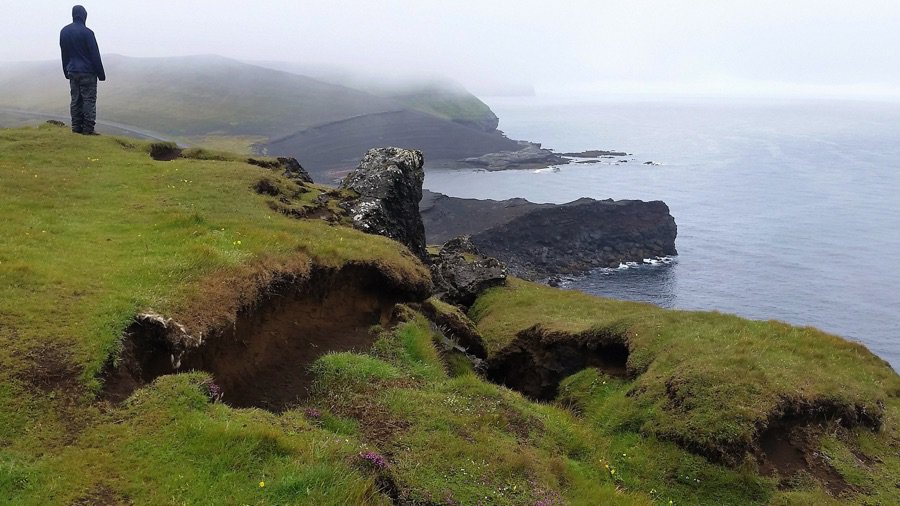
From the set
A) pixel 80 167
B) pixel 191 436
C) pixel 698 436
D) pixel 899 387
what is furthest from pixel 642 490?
pixel 80 167

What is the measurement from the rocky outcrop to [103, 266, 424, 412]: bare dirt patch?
95719 mm

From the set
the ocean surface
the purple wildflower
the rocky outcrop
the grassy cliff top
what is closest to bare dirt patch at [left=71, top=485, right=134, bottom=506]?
the grassy cliff top

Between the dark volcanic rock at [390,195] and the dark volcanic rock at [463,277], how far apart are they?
79.2 inches

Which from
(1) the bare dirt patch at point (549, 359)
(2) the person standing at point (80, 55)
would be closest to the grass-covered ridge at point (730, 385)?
(1) the bare dirt patch at point (549, 359)

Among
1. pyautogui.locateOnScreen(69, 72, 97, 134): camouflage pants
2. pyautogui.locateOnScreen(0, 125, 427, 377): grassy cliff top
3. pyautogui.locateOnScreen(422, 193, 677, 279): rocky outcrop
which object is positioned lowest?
pyautogui.locateOnScreen(422, 193, 677, 279): rocky outcrop

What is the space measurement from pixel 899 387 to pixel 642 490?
12454 mm

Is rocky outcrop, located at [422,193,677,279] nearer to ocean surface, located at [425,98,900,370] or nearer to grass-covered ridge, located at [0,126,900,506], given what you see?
ocean surface, located at [425,98,900,370]

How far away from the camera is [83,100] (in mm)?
31219

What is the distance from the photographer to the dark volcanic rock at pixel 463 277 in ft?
127

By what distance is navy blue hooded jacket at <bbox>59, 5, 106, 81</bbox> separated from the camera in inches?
1134

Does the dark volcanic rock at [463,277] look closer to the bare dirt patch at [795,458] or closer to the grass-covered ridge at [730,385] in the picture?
the grass-covered ridge at [730,385]

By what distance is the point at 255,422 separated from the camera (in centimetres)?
1136

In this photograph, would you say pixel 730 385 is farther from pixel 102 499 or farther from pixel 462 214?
pixel 462 214

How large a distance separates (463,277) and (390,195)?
7.47 meters
